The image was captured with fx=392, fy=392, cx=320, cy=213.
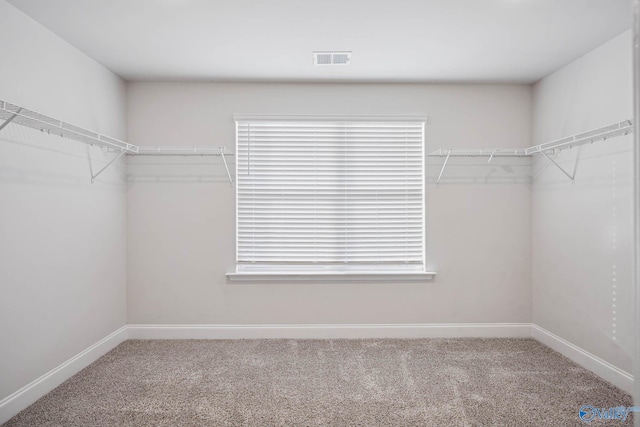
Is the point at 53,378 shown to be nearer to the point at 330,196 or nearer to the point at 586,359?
the point at 330,196

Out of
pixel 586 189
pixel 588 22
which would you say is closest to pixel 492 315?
pixel 586 189

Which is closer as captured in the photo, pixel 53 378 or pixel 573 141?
pixel 53 378

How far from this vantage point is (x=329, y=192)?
3.71 meters

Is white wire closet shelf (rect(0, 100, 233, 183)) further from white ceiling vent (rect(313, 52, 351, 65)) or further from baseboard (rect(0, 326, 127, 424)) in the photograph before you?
baseboard (rect(0, 326, 127, 424))

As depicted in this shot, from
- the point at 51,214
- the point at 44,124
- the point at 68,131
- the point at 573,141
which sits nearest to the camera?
the point at 44,124

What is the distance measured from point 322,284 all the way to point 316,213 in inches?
26.4

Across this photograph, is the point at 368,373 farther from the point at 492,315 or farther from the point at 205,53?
the point at 205,53

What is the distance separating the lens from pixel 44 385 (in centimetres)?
256

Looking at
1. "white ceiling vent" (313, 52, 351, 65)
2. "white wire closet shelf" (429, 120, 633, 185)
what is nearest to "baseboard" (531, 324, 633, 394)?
"white wire closet shelf" (429, 120, 633, 185)

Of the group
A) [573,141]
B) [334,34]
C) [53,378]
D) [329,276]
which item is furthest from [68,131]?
[573,141]

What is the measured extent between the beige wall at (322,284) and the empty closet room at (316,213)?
20 mm

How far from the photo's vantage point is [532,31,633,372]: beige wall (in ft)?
8.75

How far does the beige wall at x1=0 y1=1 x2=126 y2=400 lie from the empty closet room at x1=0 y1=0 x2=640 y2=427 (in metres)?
0.02

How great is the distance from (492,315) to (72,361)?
3546 mm
